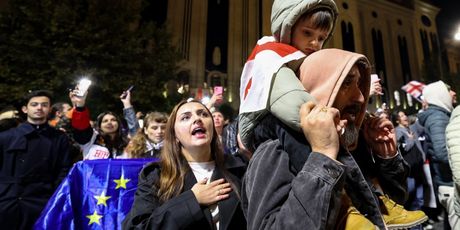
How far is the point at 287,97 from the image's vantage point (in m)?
1.07

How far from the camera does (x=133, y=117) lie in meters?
5.48

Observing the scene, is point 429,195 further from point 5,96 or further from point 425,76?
point 425,76

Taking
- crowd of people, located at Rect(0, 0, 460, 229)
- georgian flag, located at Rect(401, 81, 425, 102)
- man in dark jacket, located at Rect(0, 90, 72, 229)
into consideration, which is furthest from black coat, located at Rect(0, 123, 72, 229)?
georgian flag, located at Rect(401, 81, 425, 102)

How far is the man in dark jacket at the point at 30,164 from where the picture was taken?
11.3 ft

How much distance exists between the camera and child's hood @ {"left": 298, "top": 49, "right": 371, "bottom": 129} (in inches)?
41.9

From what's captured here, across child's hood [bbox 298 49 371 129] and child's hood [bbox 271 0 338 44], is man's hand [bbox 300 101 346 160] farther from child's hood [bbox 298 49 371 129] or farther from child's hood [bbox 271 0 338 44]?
child's hood [bbox 271 0 338 44]

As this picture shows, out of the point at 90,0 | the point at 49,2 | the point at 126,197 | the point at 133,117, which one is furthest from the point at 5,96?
the point at 126,197

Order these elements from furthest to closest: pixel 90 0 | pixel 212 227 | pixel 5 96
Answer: pixel 90 0, pixel 5 96, pixel 212 227

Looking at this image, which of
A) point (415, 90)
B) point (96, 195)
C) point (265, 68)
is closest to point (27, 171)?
point (96, 195)

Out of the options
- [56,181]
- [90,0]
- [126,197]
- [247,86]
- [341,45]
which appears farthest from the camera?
[341,45]

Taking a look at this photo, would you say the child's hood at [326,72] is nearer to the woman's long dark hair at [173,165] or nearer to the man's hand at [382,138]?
the man's hand at [382,138]

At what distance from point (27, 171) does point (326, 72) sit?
3949 mm

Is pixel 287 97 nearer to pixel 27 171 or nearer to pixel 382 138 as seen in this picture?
pixel 382 138

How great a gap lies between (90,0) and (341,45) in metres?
21.6
